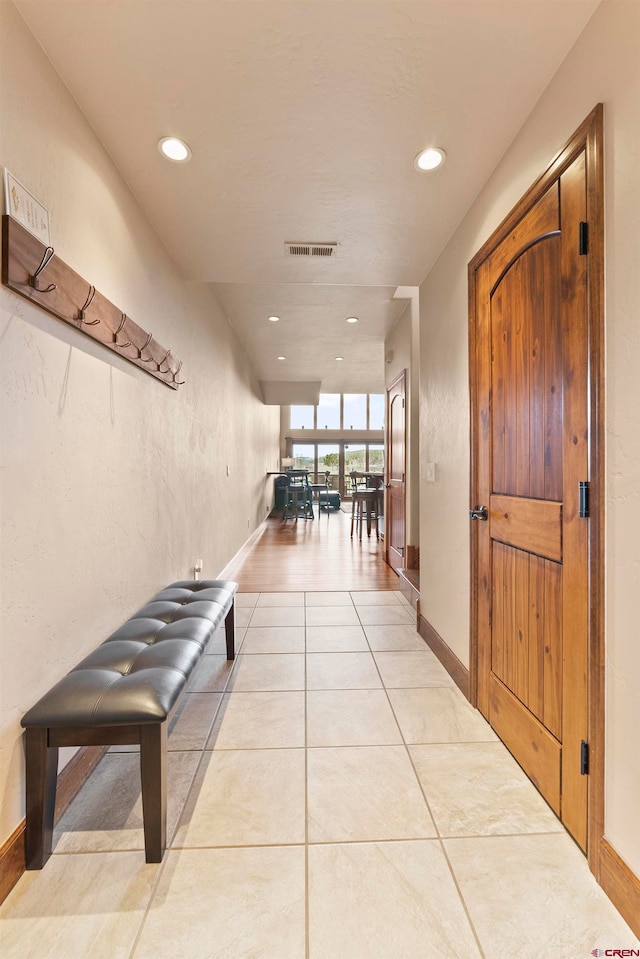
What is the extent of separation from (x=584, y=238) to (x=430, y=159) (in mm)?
878

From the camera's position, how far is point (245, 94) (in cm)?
147

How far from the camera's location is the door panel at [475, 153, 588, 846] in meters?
1.28

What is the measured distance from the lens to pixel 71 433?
4.83 ft

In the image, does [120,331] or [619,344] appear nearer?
[619,344]

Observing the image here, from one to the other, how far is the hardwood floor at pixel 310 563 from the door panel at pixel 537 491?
234cm

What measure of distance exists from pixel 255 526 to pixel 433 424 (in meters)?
5.01

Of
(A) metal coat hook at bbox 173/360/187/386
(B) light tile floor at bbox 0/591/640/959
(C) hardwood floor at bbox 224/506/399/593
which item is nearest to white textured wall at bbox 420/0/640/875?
(B) light tile floor at bbox 0/591/640/959

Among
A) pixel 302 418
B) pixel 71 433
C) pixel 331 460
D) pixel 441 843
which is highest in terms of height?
pixel 302 418

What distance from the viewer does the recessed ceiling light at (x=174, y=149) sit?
5.47 ft

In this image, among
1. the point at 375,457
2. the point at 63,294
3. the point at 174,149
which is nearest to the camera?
the point at 63,294

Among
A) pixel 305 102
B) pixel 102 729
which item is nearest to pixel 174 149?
pixel 305 102

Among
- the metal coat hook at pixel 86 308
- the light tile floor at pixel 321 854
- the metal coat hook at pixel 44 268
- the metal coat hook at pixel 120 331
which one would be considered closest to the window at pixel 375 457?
the light tile floor at pixel 321 854

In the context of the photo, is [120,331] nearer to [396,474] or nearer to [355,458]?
[396,474]

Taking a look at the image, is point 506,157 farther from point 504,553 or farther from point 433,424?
point 504,553
